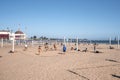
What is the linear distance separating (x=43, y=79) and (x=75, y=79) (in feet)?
4.94

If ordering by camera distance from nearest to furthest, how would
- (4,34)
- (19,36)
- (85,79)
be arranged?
(85,79) < (4,34) < (19,36)

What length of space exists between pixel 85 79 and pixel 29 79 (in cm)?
264

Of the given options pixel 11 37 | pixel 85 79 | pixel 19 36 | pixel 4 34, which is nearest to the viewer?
pixel 85 79

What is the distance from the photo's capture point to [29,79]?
8875 millimetres

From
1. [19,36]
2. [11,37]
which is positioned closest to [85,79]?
[11,37]

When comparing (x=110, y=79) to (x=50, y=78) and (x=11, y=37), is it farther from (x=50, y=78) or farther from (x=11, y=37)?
(x=11, y=37)

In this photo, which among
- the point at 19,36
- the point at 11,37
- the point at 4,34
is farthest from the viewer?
the point at 19,36

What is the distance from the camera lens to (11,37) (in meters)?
29.2

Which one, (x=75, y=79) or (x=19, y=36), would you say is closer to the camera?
(x=75, y=79)

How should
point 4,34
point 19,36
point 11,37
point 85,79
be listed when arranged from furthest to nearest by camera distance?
point 19,36, point 4,34, point 11,37, point 85,79

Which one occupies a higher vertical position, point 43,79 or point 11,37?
point 11,37

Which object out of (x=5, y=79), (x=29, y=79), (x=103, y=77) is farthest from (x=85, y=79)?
(x=5, y=79)

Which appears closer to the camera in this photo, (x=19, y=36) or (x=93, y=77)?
(x=93, y=77)

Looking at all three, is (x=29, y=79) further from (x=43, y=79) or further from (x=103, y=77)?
(x=103, y=77)
